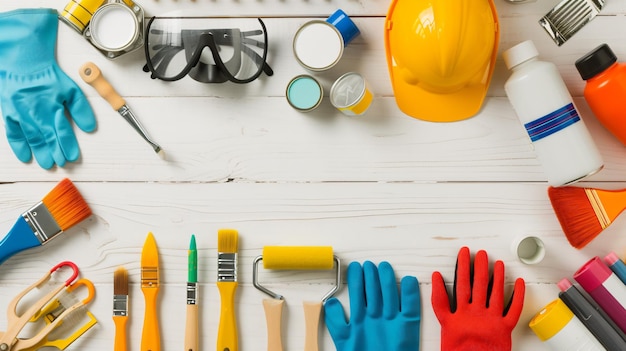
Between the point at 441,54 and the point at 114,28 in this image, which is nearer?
the point at 441,54

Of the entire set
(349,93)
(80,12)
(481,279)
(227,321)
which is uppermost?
(80,12)

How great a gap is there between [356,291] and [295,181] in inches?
9.8

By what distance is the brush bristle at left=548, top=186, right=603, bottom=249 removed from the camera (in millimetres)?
1149

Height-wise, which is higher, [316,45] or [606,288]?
[316,45]

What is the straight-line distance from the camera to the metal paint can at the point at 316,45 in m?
1.14

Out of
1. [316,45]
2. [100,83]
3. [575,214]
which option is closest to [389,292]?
[575,214]

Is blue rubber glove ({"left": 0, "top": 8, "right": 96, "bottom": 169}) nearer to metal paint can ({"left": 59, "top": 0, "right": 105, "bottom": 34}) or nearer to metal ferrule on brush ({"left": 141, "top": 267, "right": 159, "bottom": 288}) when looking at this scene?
metal paint can ({"left": 59, "top": 0, "right": 105, "bottom": 34})

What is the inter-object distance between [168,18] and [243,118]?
25 centimetres

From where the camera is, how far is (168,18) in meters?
1.19

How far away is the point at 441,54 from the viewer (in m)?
1.06

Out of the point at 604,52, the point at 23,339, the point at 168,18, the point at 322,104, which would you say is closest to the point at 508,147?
the point at 604,52

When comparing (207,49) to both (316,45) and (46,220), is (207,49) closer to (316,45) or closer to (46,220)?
(316,45)

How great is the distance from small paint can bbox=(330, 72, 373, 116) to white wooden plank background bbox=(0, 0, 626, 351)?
58mm

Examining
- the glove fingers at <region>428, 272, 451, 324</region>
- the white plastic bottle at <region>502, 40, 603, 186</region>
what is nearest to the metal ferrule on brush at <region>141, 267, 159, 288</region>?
the glove fingers at <region>428, 272, 451, 324</region>
